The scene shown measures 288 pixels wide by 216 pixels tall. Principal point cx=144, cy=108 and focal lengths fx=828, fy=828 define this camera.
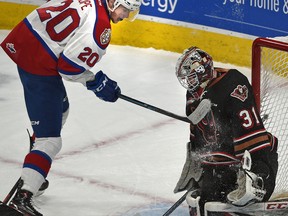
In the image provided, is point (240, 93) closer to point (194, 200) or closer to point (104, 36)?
point (194, 200)

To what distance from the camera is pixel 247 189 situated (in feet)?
9.33

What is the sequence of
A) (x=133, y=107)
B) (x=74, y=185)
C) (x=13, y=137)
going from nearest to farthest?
(x=74, y=185), (x=13, y=137), (x=133, y=107)

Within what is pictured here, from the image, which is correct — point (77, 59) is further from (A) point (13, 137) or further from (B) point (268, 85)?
(A) point (13, 137)

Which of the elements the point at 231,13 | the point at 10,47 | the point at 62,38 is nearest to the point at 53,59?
the point at 62,38

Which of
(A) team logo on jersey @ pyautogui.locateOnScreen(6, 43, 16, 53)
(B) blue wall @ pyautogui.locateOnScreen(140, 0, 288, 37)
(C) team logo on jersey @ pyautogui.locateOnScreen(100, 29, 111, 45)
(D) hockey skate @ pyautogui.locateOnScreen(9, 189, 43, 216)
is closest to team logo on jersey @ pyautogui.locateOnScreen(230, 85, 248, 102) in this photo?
(C) team logo on jersey @ pyautogui.locateOnScreen(100, 29, 111, 45)

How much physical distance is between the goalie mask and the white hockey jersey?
454 mm

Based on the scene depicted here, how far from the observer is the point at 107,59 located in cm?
591

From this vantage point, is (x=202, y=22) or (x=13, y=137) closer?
(x=13, y=137)

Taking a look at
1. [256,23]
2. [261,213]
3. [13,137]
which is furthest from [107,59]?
[261,213]

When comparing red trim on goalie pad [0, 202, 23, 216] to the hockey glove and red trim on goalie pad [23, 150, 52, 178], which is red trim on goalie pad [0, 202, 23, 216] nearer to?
red trim on goalie pad [23, 150, 52, 178]

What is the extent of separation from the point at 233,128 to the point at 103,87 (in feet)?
2.29

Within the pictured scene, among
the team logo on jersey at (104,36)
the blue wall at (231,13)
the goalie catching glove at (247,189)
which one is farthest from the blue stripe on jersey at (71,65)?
the blue wall at (231,13)

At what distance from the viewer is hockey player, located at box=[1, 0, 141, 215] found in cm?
336

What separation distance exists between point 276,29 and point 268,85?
190 centimetres
